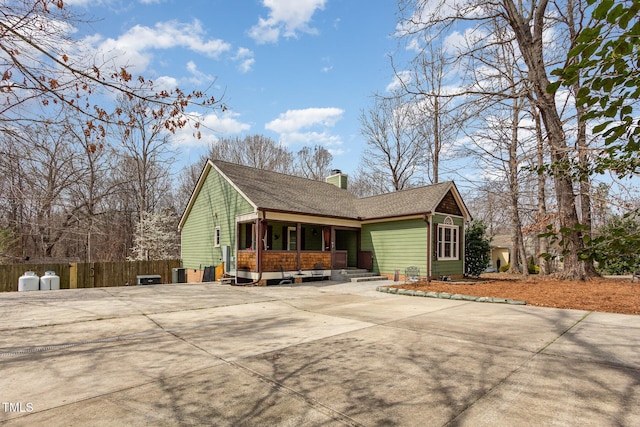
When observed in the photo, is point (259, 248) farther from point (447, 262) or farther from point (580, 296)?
point (580, 296)

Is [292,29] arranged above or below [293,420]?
above

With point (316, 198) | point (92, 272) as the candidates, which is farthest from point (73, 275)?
point (316, 198)

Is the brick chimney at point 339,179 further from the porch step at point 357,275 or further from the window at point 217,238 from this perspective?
the window at point 217,238

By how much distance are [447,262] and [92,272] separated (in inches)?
694

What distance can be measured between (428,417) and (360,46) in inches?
449

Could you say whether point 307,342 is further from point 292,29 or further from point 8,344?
point 292,29

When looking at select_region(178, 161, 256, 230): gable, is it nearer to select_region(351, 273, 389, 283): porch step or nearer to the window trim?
the window trim

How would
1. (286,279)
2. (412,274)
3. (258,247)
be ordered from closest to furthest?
(258,247) → (286,279) → (412,274)

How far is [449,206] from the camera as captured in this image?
16.6 metres

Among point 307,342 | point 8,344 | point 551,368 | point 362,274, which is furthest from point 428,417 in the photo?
point 362,274

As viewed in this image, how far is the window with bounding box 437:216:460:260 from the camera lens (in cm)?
1597

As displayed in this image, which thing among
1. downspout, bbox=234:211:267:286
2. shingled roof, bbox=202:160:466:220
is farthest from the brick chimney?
downspout, bbox=234:211:267:286

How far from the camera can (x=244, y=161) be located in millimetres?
36656

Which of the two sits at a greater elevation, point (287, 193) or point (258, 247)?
point (287, 193)
